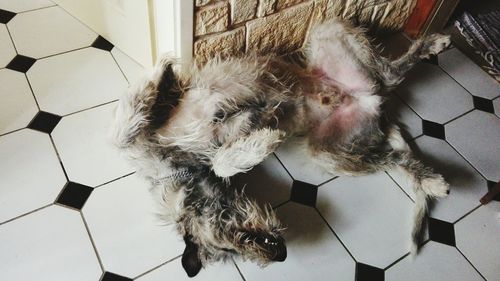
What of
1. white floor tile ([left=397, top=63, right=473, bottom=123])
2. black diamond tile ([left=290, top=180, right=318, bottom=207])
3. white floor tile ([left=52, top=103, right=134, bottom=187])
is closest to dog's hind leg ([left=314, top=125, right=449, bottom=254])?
black diamond tile ([left=290, top=180, right=318, bottom=207])

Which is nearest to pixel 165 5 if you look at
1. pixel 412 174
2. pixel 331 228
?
pixel 331 228

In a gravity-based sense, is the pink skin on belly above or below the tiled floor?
above

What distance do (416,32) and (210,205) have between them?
1989 mm

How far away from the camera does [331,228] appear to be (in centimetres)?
186

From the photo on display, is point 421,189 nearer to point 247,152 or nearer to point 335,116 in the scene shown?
point 335,116

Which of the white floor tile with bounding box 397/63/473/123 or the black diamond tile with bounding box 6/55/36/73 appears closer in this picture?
the black diamond tile with bounding box 6/55/36/73

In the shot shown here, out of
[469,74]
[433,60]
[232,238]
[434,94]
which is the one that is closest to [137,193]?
[232,238]

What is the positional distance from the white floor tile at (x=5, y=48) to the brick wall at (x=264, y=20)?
1.15 m

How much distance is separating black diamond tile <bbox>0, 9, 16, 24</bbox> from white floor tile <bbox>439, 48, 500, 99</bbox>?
2834 millimetres

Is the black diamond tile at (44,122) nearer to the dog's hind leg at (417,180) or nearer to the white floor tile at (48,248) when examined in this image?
the white floor tile at (48,248)

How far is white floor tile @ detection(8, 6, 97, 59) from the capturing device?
88.3 inches

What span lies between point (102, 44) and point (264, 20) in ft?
3.47

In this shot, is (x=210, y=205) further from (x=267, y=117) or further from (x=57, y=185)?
(x=57, y=185)

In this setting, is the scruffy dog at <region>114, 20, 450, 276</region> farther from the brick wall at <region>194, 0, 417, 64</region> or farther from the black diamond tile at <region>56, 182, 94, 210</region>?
the black diamond tile at <region>56, 182, 94, 210</region>
